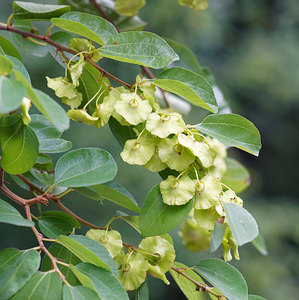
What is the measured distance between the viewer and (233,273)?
458mm

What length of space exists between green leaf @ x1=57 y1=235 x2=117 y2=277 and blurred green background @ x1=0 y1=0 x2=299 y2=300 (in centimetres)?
133

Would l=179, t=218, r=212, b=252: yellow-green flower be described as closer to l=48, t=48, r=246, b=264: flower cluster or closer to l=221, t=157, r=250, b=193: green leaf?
l=221, t=157, r=250, b=193: green leaf

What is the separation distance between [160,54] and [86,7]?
1.15ft

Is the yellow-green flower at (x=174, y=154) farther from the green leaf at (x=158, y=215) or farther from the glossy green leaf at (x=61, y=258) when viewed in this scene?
the glossy green leaf at (x=61, y=258)

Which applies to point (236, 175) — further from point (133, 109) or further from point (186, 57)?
point (133, 109)

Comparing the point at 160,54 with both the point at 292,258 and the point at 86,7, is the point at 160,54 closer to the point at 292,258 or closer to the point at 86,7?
the point at 86,7

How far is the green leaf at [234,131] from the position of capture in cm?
45

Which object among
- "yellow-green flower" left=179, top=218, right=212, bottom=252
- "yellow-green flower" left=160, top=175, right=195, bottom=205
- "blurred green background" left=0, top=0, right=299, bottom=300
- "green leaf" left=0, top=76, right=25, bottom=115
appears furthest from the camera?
"blurred green background" left=0, top=0, right=299, bottom=300

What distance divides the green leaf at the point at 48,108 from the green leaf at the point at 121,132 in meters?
0.15

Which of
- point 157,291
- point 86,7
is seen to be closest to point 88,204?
point 157,291

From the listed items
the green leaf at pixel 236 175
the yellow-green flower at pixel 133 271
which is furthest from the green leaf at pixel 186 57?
the yellow-green flower at pixel 133 271

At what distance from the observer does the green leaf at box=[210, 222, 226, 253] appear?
1.50ft

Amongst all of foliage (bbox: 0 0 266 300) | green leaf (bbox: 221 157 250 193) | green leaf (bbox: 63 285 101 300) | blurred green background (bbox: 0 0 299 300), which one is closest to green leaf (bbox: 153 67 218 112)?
foliage (bbox: 0 0 266 300)

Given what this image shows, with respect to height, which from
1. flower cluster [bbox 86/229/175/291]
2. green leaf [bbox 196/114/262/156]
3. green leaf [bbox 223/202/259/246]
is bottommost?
flower cluster [bbox 86/229/175/291]
